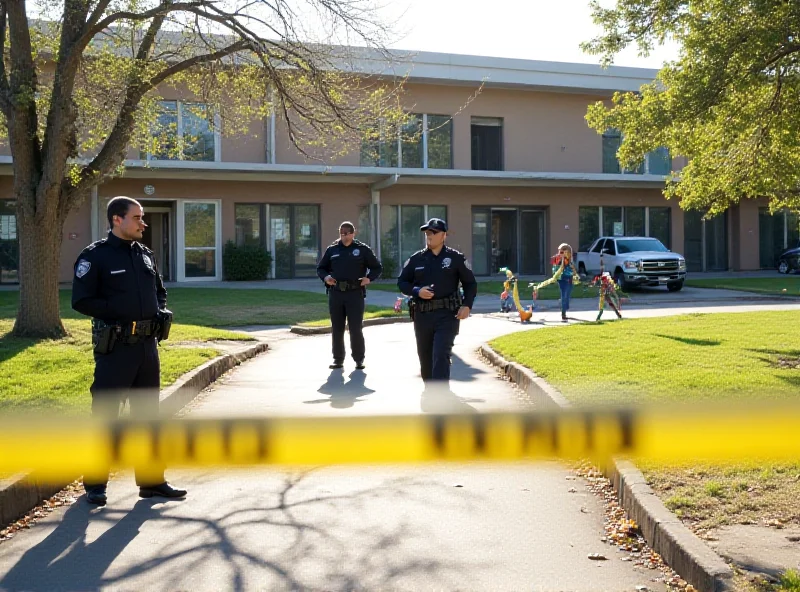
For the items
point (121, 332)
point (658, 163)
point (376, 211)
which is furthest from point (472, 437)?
point (658, 163)

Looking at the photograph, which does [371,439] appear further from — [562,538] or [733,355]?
[733,355]

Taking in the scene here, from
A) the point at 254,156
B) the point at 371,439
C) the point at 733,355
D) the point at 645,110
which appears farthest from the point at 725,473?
the point at 254,156

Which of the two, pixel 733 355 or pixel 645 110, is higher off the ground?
pixel 645 110

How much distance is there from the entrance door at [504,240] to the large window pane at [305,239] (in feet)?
23.5

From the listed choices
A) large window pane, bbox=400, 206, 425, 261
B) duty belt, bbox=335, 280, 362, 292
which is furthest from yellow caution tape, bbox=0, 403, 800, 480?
large window pane, bbox=400, 206, 425, 261

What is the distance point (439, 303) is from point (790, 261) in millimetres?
32522

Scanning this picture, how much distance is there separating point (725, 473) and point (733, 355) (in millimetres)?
6111

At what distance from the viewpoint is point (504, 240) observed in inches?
1446

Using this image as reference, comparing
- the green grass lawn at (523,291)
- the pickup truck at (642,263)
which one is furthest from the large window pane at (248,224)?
the pickup truck at (642,263)

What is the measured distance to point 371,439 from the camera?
13.7 feet

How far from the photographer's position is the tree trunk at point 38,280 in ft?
47.0

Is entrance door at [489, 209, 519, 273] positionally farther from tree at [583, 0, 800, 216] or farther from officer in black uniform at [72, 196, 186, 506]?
officer in black uniform at [72, 196, 186, 506]

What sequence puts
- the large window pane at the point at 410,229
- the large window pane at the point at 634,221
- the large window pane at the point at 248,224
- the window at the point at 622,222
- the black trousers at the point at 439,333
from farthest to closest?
1. the large window pane at the point at 634,221
2. the window at the point at 622,222
3. the large window pane at the point at 410,229
4. the large window pane at the point at 248,224
5. the black trousers at the point at 439,333

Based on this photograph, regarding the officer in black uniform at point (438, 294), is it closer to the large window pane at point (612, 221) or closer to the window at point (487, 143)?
the window at point (487, 143)
